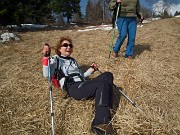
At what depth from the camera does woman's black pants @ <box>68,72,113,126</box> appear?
4.39 metres

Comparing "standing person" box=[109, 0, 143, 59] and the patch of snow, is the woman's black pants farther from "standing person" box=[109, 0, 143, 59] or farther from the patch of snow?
the patch of snow

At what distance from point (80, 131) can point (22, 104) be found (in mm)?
1721

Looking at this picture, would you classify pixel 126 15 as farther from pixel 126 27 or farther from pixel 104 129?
pixel 104 129

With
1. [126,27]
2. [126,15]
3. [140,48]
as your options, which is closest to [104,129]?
[126,27]

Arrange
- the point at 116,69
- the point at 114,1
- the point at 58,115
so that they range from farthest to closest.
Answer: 1. the point at 114,1
2. the point at 116,69
3. the point at 58,115

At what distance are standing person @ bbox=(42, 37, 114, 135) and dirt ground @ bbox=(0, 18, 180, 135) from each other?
32 cm

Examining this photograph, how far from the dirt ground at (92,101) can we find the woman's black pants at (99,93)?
0.29m

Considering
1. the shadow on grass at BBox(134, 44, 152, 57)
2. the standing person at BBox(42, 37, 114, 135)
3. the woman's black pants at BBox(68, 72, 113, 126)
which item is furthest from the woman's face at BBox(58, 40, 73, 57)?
the shadow on grass at BBox(134, 44, 152, 57)

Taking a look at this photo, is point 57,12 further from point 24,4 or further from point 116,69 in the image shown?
point 116,69

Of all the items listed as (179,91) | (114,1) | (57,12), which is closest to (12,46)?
(114,1)

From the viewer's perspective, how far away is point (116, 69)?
7.57m

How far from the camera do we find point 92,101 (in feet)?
17.9

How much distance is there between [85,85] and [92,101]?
482 millimetres

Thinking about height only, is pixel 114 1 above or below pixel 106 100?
above
